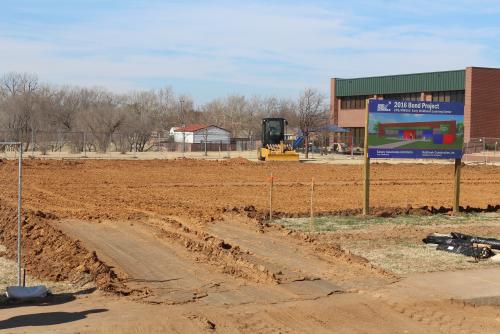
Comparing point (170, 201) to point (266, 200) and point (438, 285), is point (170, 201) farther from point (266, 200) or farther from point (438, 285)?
point (438, 285)

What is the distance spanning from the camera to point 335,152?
73.1 metres

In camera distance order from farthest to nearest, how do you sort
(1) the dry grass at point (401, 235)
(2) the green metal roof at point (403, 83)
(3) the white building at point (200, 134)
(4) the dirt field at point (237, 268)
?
(3) the white building at point (200, 134) < (2) the green metal roof at point (403, 83) < (1) the dry grass at point (401, 235) < (4) the dirt field at point (237, 268)

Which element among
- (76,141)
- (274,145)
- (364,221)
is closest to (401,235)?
(364,221)

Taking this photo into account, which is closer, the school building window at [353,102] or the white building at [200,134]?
the school building window at [353,102]

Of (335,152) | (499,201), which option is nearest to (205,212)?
(499,201)

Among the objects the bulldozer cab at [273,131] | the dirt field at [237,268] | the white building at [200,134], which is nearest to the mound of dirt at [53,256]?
the dirt field at [237,268]

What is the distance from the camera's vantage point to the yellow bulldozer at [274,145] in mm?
50844

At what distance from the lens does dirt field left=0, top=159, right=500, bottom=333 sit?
331 inches

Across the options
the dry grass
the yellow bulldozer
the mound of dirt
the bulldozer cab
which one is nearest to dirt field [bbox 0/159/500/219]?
A: the mound of dirt

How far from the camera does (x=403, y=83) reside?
75.6 m

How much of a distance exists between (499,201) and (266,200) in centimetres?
834

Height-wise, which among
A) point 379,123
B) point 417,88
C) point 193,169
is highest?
point 417,88

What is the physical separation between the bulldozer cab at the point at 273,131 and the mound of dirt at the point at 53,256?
126 feet

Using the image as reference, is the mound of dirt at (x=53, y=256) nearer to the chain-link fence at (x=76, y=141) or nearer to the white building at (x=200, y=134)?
the chain-link fence at (x=76, y=141)
